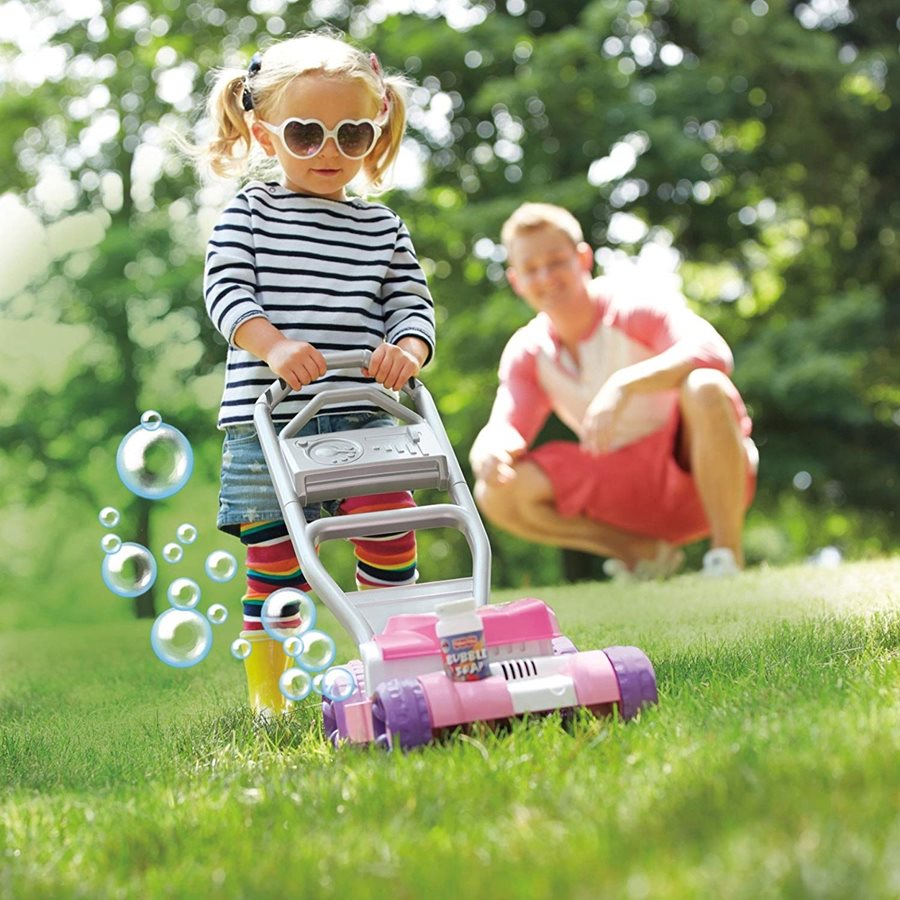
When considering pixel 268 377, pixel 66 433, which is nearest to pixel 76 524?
pixel 66 433

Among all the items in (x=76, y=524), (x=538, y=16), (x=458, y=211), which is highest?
(x=538, y=16)

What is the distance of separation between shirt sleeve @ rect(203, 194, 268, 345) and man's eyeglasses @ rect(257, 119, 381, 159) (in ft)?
0.75

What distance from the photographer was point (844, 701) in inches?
87.9

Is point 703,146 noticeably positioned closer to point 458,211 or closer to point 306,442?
point 458,211

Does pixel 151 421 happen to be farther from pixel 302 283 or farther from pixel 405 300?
pixel 405 300

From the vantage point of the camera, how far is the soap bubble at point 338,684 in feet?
8.00

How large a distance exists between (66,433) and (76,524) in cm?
226

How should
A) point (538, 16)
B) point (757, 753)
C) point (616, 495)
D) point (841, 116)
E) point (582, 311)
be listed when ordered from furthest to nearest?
1. point (538, 16)
2. point (841, 116)
3. point (616, 495)
4. point (582, 311)
5. point (757, 753)

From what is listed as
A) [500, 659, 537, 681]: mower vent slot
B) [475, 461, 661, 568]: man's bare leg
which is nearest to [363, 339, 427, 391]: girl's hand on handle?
[500, 659, 537, 681]: mower vent slot

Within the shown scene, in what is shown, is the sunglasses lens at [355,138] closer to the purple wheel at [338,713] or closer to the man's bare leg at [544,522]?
the purple wheel at [338,713]

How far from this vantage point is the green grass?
149 cm

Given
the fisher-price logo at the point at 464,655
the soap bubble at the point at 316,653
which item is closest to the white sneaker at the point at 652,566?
the soap bubble at the point at 316,653

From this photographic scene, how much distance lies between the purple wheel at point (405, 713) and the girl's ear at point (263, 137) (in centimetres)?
157

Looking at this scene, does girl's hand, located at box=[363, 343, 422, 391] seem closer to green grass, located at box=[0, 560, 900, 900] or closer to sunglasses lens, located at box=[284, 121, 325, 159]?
sunglasses lens, located at box=[284, 121, 325, 159]
